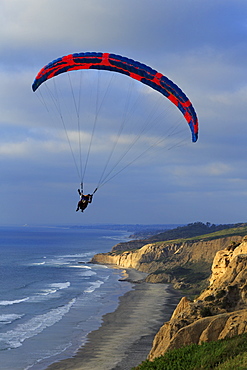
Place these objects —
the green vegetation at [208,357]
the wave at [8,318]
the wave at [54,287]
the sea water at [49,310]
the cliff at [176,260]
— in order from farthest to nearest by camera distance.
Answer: the cliff at [176,260]
the wave at [54,287]
the wave at [8,318]
the sea water at [49,310]
the green vegetation at [208,357]

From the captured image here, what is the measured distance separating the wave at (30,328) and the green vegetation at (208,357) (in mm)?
20213

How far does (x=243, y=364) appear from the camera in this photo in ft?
48.2

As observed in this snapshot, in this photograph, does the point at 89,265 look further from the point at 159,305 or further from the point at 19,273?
the point at 159,305

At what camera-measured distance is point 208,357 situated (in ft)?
53.5

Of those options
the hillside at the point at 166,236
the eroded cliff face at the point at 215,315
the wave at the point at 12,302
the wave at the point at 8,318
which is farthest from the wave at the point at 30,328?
the hillside at the point at 166,236

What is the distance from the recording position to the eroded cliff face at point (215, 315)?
63.5 ft

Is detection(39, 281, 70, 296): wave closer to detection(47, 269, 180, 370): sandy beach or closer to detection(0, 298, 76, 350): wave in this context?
detection(47, 269, 180, 370): sandy beach

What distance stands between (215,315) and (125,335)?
19.2 meters

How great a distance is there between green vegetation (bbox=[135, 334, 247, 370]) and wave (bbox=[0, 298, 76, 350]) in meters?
20.2

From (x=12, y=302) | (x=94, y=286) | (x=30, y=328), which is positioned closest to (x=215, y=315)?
(x=30, y=328)

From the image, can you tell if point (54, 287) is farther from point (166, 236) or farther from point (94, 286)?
point (166, 236)

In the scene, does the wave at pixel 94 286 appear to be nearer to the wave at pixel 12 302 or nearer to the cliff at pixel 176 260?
the cliff at pixel 176 260

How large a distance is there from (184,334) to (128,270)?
7956 centimetres

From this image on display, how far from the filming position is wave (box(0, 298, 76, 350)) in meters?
36.0
